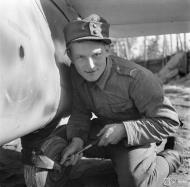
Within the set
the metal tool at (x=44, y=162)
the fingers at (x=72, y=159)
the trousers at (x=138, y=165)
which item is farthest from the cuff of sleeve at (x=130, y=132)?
the metal tool at (x=44, y=162)

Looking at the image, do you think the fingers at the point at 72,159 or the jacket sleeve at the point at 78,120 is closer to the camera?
the fingers at the point at 72,159

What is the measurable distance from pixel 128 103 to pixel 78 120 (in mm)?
371

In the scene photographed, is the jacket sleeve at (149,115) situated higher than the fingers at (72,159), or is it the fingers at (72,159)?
the jacket sleeve at (149,115)

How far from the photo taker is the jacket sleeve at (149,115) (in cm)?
216

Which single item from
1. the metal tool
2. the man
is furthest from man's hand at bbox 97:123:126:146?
the metal tool

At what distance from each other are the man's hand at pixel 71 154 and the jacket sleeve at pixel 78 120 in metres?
0.10

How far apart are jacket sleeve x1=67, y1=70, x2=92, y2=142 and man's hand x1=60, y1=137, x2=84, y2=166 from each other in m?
0.10

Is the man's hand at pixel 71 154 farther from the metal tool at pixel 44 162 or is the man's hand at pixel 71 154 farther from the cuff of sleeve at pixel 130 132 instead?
the cuff of sleeve at pixel 130 132

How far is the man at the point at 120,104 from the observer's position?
2.16 m

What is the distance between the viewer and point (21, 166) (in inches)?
116

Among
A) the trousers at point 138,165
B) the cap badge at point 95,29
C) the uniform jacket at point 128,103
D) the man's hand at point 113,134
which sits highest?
the cap badge at point 95,29

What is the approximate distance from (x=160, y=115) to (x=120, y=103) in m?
0.24

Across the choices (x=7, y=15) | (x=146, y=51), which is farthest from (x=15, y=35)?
(x=146, y=51)

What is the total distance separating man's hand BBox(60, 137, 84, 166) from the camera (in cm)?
224
